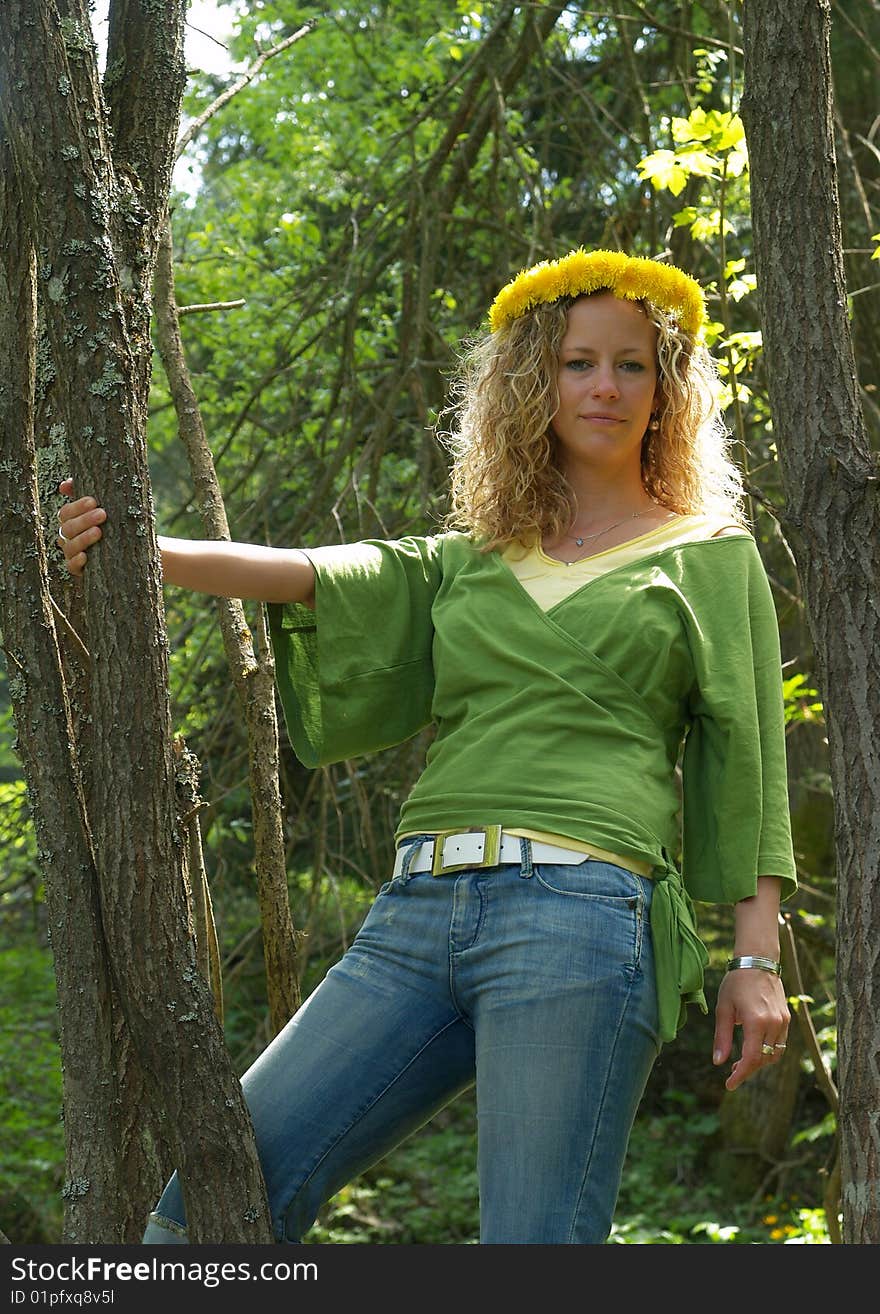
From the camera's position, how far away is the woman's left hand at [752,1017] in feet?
5.49

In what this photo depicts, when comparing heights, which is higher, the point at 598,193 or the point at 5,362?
the point at 598,193

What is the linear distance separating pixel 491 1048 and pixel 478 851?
0.22m

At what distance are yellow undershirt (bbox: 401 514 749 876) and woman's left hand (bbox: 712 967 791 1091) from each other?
1.43ft

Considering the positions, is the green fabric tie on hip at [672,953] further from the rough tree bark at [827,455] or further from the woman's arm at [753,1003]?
the rough tree bark at [827,455]

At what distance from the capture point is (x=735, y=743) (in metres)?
1.76

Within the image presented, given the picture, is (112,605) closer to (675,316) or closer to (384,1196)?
(675,316)

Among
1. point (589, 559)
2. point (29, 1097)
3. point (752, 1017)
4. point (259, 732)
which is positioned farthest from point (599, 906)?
point (29, 1097)

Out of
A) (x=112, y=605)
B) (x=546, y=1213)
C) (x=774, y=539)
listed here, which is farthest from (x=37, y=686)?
(x=774, y=539)

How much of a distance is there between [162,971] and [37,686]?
0.38 meters

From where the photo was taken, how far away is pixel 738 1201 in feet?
21.4

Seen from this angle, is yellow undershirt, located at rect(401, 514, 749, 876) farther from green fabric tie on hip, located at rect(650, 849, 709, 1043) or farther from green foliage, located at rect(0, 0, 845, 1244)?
green foliage, located at rect(0, 0, 845, 1244)

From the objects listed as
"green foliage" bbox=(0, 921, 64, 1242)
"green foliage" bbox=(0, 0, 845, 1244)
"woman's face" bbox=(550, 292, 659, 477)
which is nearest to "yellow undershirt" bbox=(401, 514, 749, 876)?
"woman's face" bbox=(550, 292, 659, 477)

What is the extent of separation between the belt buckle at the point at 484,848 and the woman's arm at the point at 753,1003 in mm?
319

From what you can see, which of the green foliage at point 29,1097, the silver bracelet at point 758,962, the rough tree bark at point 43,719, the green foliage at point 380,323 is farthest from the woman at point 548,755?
the green foliage at point 29,1097
